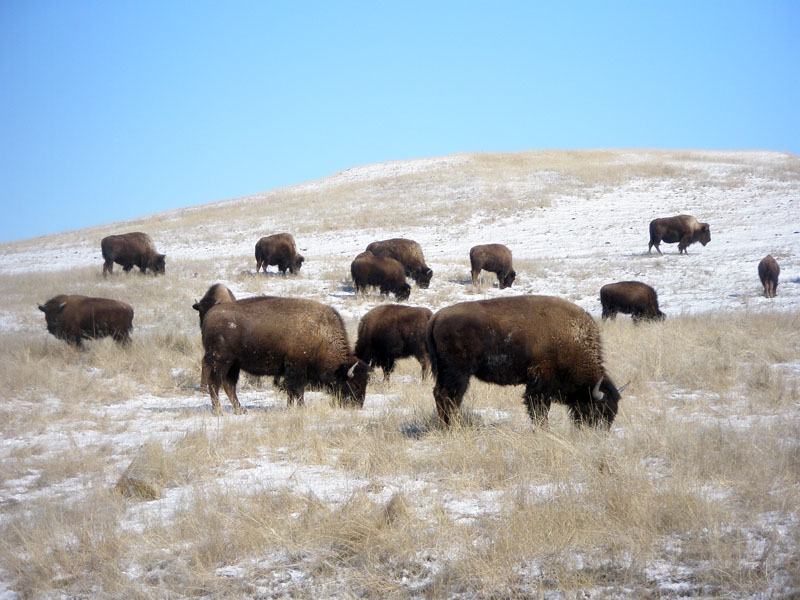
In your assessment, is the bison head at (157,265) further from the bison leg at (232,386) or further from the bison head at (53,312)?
the bison leg at (232,386)

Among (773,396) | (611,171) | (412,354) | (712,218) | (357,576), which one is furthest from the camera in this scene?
(611,171)

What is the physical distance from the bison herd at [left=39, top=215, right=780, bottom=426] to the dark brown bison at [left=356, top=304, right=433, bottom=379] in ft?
0.06

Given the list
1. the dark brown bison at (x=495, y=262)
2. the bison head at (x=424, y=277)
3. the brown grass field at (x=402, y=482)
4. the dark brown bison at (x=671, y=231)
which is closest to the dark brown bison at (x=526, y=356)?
the brown grass field at (x=402, y=482)

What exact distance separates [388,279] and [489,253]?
439cm

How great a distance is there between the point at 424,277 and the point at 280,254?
5488 mm

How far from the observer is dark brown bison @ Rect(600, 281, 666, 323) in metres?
15.7

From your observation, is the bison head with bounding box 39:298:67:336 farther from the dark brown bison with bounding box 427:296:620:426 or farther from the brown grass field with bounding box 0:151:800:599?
the dark brown bison with bounding box 427:296:620:426

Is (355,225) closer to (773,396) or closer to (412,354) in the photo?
(412,354)

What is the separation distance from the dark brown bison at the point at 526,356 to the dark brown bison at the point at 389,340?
433 cm

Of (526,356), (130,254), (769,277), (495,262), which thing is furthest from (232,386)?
(130,254)

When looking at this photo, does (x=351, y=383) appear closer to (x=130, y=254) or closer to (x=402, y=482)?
(x=402, y=482)

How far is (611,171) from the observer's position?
5200 cm

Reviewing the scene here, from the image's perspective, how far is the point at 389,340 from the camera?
11469 mm

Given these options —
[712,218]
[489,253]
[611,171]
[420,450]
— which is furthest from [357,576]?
[611,171]
